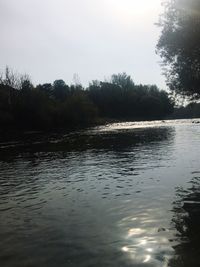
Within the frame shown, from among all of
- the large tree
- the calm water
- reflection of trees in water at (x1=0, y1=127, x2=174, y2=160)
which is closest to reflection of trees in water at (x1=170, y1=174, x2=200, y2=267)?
the calm water

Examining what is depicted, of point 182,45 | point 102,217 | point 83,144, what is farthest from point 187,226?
point 83,144

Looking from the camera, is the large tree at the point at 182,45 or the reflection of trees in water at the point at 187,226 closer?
the reflection of trees in water at the point at 187,226

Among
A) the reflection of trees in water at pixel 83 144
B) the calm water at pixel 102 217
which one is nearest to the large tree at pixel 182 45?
the calm water at pixel 102 217

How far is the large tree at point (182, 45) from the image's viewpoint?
2642 cm

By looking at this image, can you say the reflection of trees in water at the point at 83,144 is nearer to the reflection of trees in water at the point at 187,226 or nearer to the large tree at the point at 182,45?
the large tree at the point at 182,45

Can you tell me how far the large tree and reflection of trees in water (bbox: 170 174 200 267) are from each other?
9897mm

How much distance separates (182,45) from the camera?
2873 centimetres

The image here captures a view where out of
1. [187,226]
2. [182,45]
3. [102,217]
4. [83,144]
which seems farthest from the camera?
[83,144]

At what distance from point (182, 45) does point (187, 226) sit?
16.3 meters

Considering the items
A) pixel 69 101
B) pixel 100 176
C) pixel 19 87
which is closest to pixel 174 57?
pixel 100 176

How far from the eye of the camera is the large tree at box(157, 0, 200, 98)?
86.7 feet

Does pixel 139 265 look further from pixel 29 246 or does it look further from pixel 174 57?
pixel 174 57

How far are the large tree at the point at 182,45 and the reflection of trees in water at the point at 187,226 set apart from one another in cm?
990

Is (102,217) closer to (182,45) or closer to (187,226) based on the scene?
(187,226)
